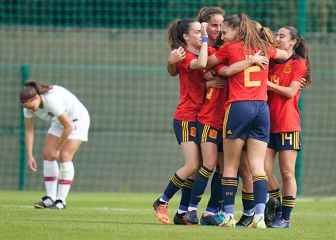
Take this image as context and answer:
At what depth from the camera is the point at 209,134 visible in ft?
38.9

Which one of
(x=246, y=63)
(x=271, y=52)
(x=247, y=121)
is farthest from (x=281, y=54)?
(x=247, y=121)

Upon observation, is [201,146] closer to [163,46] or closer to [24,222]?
[24,222]

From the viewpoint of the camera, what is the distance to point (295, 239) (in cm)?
1037

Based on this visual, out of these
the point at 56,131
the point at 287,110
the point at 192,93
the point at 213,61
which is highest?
the point at 213,61

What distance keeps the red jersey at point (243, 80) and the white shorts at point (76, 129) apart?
3.95m

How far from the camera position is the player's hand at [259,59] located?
11.5 metres

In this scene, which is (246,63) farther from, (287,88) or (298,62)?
(298,62)

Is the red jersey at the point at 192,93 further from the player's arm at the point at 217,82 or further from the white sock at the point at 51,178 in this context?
the white sock at the point at 51,178

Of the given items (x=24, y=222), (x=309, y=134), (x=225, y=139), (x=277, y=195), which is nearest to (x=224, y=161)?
(x=225, y=139)

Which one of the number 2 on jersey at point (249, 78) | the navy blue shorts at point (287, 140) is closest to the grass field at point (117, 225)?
the navy blue shorts at point (287, 140)

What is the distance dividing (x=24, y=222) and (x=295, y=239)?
2745mm

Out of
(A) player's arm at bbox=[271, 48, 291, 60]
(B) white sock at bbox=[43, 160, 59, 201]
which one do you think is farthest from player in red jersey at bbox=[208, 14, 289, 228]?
(B) white sock at bbox=[43, 160, 59, 201]

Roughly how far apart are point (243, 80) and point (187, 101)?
80cm

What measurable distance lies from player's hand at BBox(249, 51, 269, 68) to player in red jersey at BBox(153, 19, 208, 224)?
0.64 m
